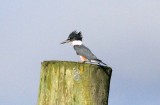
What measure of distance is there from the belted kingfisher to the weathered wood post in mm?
6028

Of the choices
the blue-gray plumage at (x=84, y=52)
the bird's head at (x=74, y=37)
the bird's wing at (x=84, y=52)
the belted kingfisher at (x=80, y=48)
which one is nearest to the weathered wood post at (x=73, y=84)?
the belted kingfisher at (x=80, y=48)

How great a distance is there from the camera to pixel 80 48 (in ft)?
42.0

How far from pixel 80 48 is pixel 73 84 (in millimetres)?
7917

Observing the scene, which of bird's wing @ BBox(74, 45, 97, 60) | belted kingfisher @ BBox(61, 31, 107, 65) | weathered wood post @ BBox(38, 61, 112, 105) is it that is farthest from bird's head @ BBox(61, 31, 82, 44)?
weathered wood post @ BBox(38, 61, 112, 105)

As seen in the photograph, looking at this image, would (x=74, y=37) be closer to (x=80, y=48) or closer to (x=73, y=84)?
(x=80, y=48)

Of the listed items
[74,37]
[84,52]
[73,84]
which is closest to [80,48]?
[84,52]

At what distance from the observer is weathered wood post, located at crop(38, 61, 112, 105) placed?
15.9 ft

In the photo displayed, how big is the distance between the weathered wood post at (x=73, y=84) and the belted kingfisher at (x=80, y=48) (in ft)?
19.8

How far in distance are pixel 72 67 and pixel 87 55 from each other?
284 inches

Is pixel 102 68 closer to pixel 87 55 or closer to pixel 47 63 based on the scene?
pixel 47 63

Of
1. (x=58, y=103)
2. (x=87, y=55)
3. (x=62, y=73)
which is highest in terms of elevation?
(x=87, y=55)

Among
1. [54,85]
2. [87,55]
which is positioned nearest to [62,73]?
[54,85]

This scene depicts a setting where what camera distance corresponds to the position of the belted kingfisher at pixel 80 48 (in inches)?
476

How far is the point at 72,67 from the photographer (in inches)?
200
